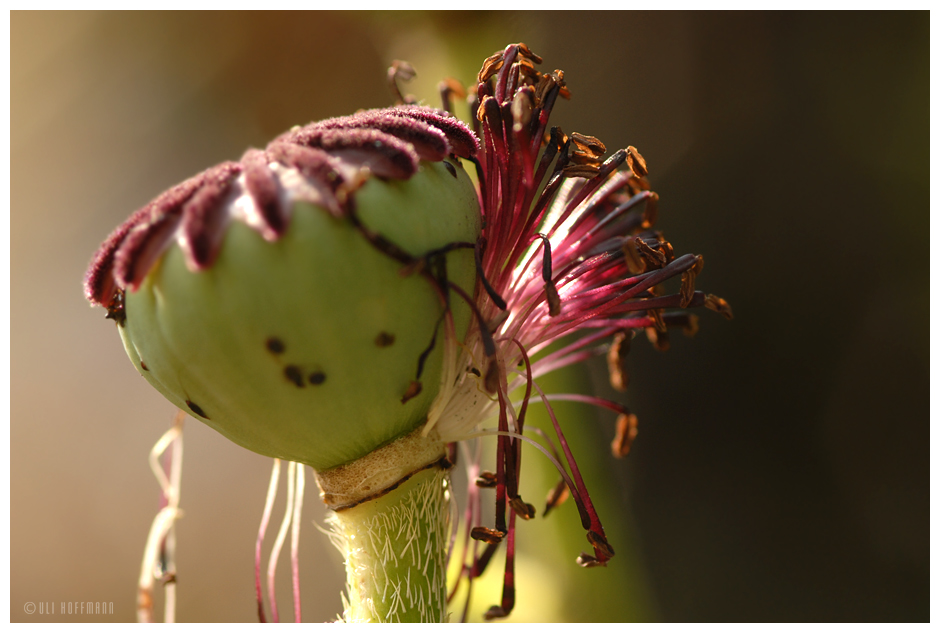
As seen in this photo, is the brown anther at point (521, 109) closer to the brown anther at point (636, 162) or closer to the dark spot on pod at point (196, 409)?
the brown anther at point (636, 162)

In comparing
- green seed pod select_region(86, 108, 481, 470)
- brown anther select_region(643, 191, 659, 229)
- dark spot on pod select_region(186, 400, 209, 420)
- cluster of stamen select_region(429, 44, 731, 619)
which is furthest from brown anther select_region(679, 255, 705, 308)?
dark spot on pod select_region(186, 400, 209, 420)

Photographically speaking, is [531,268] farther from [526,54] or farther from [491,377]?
[526,54]

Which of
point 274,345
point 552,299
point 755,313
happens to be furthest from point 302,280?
point 755,313

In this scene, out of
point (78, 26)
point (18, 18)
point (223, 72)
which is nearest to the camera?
A: point (18, 18)
